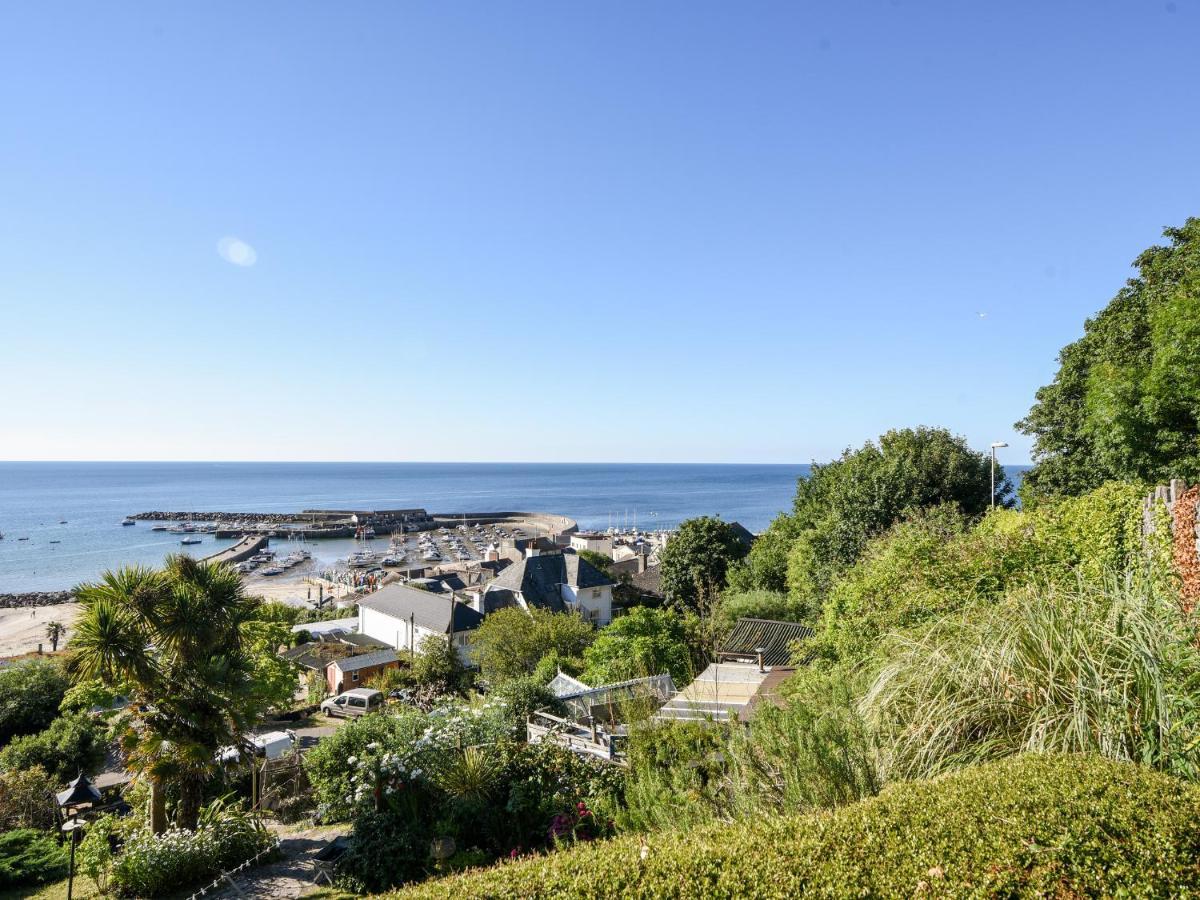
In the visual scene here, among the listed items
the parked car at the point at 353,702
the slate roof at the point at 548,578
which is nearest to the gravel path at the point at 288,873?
the parked car at the point at 353,702

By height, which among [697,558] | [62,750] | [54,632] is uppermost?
[697,558]

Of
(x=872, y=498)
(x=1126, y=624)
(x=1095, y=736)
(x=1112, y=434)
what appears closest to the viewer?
(x=1095, y=736)

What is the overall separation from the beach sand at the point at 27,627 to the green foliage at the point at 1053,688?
39.3m

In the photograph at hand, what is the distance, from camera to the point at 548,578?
1401 inches

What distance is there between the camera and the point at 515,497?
155875 mm

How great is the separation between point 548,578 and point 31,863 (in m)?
26.8

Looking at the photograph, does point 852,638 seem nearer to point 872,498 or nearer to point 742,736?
point 742,736

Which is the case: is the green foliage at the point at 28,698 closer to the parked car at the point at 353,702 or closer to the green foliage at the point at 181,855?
the parked car at the point at 353,702

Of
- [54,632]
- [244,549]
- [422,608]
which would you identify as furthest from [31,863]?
[244,549]

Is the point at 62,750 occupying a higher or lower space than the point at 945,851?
lower

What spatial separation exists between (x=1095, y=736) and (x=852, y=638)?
22.6ft

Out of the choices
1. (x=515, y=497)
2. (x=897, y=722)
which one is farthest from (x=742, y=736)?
(x=515, y=497)

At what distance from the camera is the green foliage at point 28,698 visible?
19.5m

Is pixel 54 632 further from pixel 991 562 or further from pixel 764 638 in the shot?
pixel 991 562
